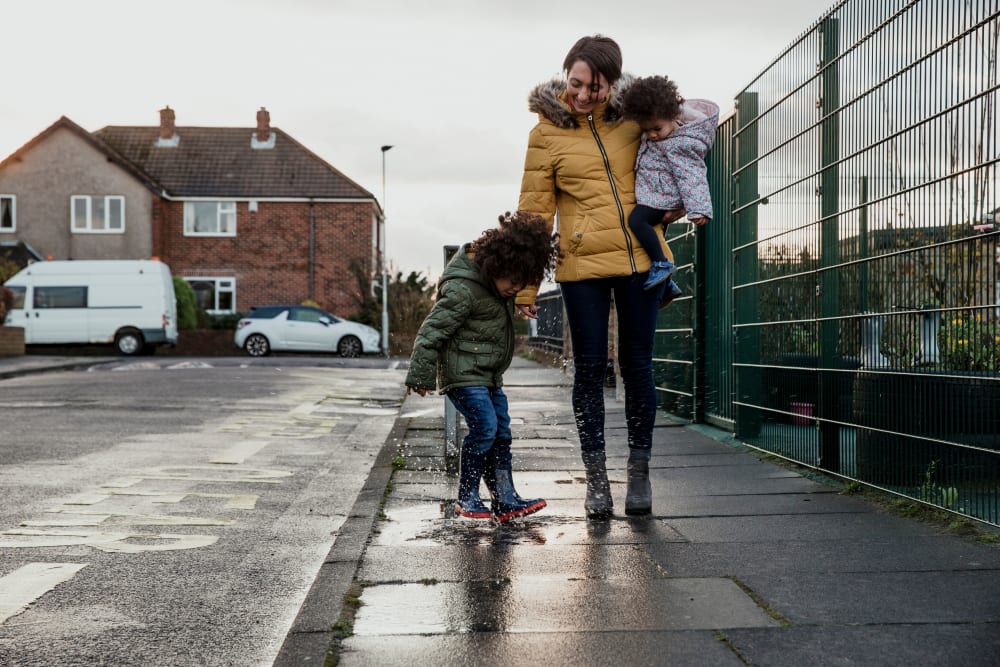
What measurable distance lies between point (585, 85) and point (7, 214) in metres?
40.6

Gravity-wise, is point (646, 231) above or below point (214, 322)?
below

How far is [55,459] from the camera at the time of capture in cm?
793

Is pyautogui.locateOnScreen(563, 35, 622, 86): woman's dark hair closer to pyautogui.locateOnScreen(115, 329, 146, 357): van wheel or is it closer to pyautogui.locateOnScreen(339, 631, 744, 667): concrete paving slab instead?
pyautogui.locateOnScreen(339, 631, 744, 667): concrete paving slab

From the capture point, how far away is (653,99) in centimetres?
461

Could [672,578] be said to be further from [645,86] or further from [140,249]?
[140,249]

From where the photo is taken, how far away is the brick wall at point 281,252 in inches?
1684

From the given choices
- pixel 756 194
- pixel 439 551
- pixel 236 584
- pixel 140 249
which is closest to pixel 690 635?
pixel 439 551

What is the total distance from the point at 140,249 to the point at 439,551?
39.2m

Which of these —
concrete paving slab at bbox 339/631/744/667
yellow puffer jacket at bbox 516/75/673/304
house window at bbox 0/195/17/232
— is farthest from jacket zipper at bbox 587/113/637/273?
house window at bbox 0/195/17/232

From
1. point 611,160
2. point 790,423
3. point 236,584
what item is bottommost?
point 236,584

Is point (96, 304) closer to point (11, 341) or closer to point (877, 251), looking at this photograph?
point (11, 341)

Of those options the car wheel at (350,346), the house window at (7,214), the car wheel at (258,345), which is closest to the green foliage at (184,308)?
the car wheel at (258,345)

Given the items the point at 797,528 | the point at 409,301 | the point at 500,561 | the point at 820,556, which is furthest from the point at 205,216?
the point at 820,556

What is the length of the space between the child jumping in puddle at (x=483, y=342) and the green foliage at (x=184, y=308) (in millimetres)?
32207
